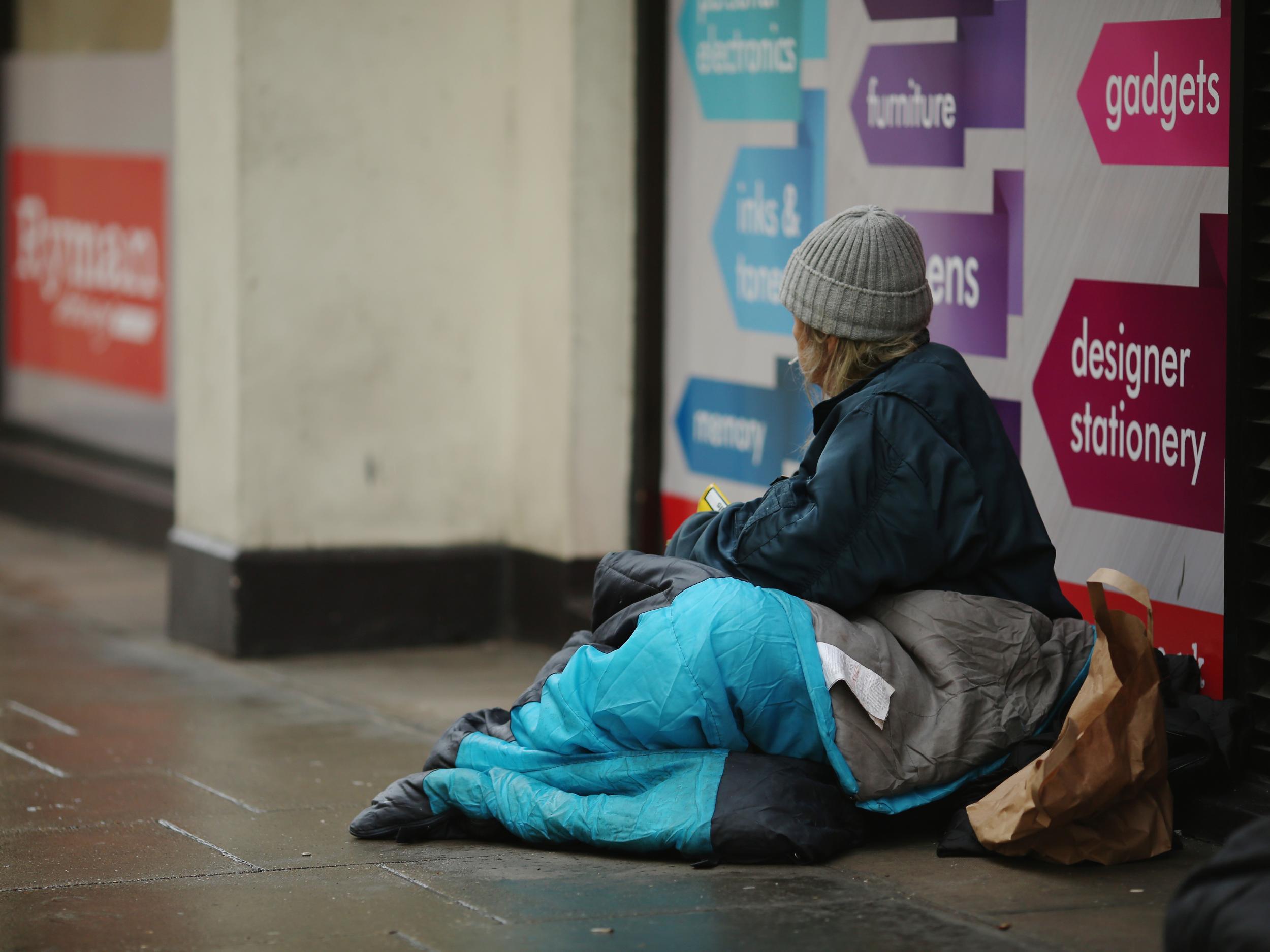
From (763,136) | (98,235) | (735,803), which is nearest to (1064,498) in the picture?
(735,803)

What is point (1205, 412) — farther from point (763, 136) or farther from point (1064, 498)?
point (763, 136)

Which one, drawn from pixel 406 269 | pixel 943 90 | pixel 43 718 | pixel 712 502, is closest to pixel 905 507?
pixel 712 502

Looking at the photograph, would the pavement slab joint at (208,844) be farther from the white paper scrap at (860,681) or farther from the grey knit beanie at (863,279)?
the grey knit beanie at (863,279)

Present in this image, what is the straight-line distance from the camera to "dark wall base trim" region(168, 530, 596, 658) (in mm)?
6973

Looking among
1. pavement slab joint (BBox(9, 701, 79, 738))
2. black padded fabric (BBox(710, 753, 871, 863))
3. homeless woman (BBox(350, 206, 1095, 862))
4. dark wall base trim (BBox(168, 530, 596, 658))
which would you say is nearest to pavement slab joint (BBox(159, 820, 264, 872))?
homeless woman (BBox(350, 206, 1095, 862))

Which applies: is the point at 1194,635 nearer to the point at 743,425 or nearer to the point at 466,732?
the point at 466,732

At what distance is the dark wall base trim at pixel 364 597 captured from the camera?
6.97 m

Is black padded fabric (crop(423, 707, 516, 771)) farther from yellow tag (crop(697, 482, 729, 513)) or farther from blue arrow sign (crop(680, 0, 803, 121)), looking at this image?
blue arrow sign (crop(680, 0, 803, 121))

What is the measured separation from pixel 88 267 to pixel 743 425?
480cm

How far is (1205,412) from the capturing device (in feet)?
15.6

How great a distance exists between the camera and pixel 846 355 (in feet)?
15.1

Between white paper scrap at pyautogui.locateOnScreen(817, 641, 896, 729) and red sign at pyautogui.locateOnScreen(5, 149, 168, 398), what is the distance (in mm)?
5961

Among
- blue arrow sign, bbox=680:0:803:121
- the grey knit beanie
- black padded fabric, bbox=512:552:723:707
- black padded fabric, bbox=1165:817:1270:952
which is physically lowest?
black padded fabric, bbox=1165:817:1270:952

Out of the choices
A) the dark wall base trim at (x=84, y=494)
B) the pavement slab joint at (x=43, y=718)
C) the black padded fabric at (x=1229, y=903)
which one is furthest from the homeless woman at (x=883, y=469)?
the dark wall base trim at (x=84, y=494)
